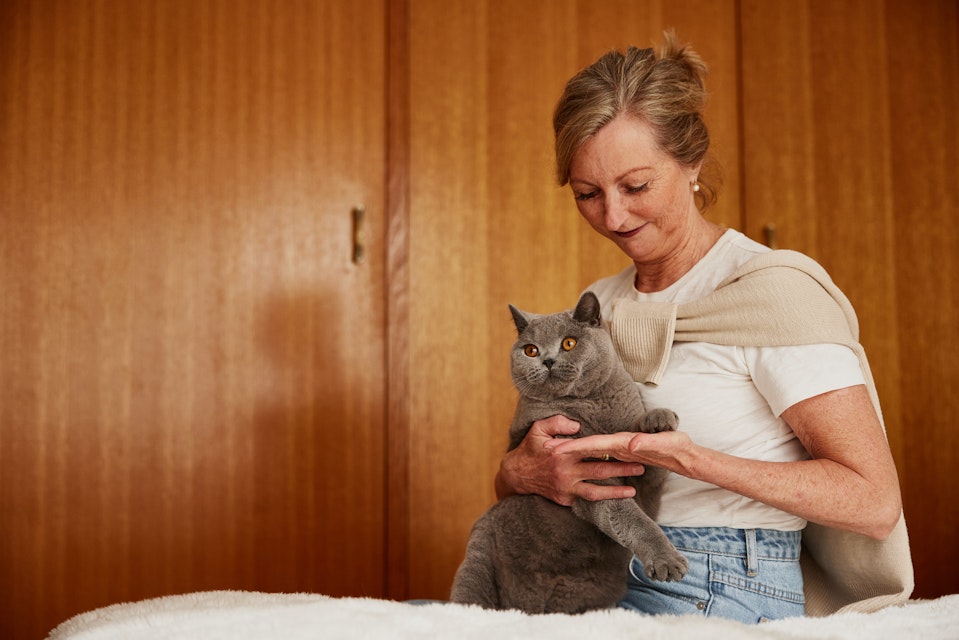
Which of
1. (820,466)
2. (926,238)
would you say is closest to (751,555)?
(820,466)

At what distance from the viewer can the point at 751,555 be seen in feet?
3.61

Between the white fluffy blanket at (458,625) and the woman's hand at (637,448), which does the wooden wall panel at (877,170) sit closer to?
the woman's hand at (637,448)

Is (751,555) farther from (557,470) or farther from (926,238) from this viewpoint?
(926,238)

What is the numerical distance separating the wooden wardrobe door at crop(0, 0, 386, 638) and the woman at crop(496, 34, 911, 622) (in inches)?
46.0

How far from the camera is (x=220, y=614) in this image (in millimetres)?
802

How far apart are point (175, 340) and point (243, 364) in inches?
7.9

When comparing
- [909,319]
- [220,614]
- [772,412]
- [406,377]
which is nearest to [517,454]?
[772,412]

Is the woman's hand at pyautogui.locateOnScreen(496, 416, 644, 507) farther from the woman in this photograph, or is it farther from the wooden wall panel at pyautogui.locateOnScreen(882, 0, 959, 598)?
the wooden wall panel at pyautogui.locateOnScreen(882, 0, 959, 598)

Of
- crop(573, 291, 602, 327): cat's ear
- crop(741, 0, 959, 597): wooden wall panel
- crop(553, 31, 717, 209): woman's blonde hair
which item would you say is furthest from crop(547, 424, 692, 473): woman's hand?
crop(741, 0, 959, 597): wooden wall panel

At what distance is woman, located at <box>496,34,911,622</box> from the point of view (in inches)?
41.0

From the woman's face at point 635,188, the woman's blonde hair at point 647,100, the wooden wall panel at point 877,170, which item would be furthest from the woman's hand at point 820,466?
the wooden wall panel at point 877,170

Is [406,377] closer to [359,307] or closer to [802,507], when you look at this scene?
[359,307]

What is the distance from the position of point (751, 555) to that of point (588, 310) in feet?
1.39

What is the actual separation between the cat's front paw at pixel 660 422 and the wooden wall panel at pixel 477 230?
1.33m
